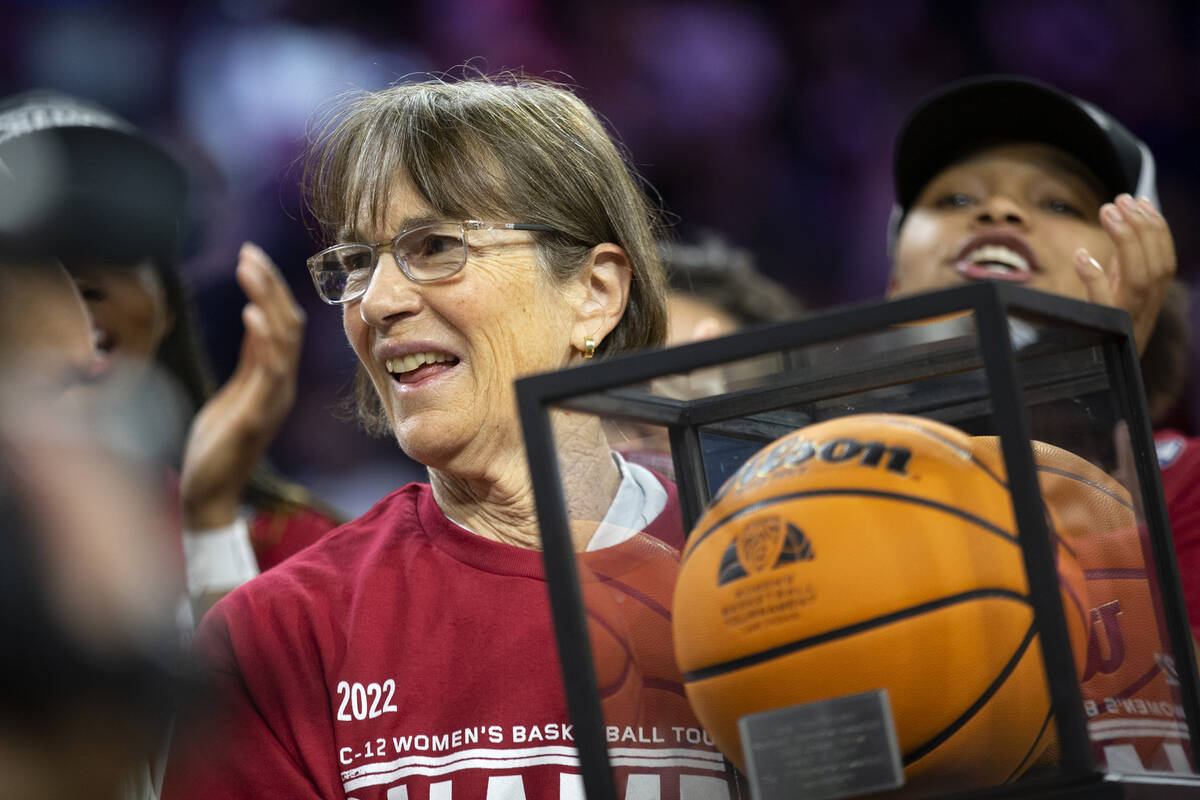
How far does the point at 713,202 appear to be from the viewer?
477cm

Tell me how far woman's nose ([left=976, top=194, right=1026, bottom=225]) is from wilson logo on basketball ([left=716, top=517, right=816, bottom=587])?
1380 mm

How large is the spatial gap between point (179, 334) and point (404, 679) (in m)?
1.52

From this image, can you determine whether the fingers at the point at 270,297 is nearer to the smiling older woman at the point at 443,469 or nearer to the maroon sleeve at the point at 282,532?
the maroon sleeve at the point at 282,532

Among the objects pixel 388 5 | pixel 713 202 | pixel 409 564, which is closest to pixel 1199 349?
pixel 713 202

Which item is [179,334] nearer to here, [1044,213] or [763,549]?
[1044,213]

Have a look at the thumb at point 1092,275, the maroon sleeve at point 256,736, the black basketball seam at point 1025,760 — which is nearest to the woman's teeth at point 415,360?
the maroon sleeve at point 256,736

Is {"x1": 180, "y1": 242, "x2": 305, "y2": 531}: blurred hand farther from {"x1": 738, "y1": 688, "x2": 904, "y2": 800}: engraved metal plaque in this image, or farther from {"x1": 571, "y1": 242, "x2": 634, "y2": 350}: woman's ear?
{"x1": 738, "y1": 688, "x2": 904, "y2": 800}: engraved metal plaque


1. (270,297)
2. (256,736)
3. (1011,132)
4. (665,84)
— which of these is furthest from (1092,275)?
(665,84)

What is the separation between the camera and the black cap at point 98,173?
213 cm

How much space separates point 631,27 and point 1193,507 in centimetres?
331

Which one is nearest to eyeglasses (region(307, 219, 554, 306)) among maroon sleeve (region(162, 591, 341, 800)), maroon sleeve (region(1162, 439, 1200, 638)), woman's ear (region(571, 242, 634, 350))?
woman's ear (region(571, 242, 634, 350))

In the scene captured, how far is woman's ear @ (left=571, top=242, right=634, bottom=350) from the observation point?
167cm

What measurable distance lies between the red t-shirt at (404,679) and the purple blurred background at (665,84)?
2.80 m

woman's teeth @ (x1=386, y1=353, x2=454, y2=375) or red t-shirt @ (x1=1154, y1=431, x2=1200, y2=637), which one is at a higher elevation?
woman's teeth @ (x1=386, y1=353, x2=454, y2=375)
